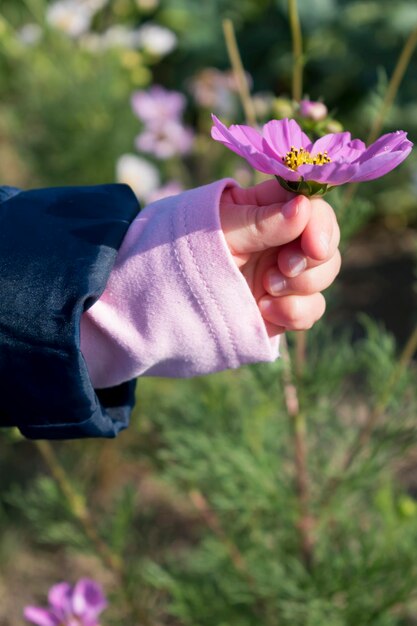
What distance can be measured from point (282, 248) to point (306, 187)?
67 millimetres

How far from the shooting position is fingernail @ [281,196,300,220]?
A: 1.43ft

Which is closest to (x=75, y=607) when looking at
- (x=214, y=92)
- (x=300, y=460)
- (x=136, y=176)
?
(x=300, y=460)

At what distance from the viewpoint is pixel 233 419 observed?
1.00 meters

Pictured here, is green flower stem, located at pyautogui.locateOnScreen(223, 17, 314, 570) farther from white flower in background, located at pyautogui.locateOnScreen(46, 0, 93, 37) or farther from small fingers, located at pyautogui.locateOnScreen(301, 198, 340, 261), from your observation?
white flower in background, located at pyautogui.locateOnScreen(46, 0, 93, 37)

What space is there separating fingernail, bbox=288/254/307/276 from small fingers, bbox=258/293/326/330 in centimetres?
3

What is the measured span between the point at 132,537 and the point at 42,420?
649 millimetres

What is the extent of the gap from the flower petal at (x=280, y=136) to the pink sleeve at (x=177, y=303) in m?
0.07

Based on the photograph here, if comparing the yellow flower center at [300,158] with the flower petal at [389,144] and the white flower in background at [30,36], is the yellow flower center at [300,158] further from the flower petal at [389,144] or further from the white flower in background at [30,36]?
the white flower in background at [30,36]

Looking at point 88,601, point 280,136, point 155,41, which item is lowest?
point 88,601

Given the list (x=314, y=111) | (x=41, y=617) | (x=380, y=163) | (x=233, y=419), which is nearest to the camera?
(x=380, y=163)

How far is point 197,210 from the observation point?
1.64 feet

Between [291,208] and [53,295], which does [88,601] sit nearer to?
[53,295]

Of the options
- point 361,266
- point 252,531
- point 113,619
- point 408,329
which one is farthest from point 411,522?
point 361,266

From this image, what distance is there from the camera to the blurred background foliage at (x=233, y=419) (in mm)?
867
